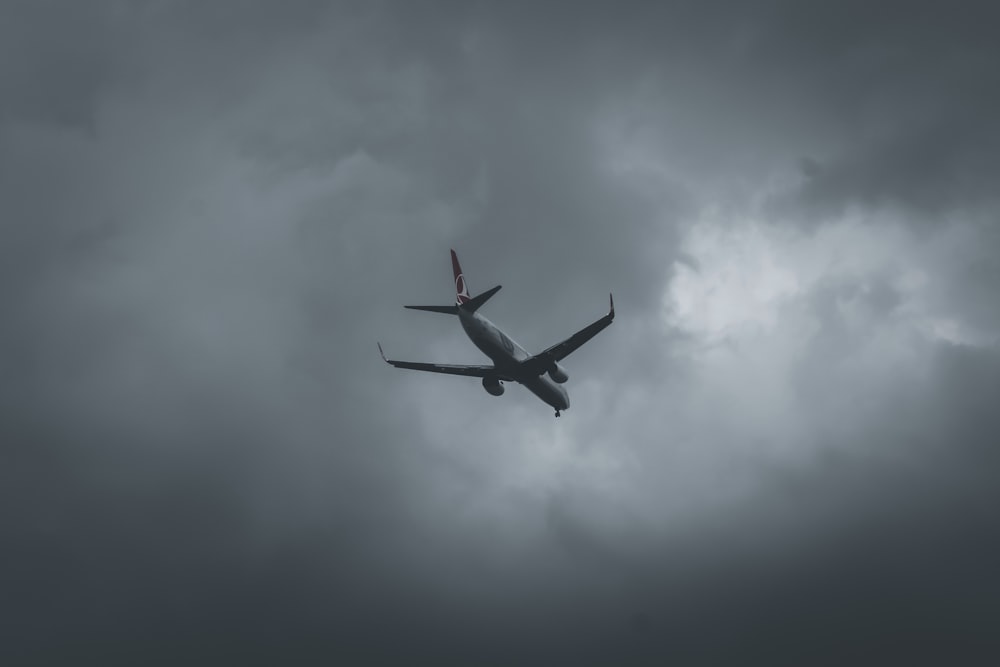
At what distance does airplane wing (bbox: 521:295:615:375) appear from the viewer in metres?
72.7

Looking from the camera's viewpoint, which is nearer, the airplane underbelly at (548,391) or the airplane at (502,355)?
the airplane at (502,355)

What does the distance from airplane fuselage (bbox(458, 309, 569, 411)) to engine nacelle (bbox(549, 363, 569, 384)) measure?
164 centimetres

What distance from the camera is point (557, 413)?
293 ft

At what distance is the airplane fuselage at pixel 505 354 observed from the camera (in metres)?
71.8

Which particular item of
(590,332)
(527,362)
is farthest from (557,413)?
(590,332)

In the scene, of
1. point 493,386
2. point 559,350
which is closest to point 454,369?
point 493,386

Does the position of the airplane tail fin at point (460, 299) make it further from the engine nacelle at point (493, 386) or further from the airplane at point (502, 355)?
the engine nacelle at point (493, 386)

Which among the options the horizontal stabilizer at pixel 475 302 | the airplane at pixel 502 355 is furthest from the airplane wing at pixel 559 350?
the horizontal stabilizer at pixel 475 302

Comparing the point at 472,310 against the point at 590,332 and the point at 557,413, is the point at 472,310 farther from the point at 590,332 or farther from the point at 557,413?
the point at 557,413

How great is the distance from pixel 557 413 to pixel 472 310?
74.3 ft

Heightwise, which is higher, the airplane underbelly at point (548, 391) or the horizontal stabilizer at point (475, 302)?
the airplane underbelly at point (548, 391)

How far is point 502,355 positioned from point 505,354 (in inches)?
10.7

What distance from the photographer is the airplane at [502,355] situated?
231ft

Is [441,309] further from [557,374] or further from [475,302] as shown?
[557,374]
